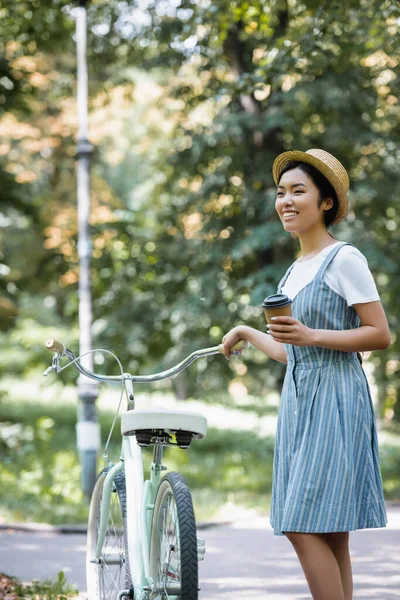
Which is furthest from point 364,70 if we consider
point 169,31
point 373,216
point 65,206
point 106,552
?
point 65,206

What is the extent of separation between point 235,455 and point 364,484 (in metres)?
12.4

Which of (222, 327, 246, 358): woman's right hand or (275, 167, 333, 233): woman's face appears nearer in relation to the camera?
(275, 167, 333, 233): woman's face

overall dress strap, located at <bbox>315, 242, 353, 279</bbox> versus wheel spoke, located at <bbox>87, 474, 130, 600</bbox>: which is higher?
overall dress strap, located at <bbox>315, 242, 353, 279</bbox>

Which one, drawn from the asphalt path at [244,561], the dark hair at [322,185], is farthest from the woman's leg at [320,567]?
the asphalt path at [244,561]

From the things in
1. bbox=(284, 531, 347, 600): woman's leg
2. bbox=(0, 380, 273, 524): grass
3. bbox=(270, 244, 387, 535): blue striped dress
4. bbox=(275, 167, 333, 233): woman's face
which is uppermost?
bbox=(0, 380, 273, 524): grass

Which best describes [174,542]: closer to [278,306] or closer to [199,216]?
[278,306]

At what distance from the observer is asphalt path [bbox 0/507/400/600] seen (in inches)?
217

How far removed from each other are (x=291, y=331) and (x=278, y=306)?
91mm

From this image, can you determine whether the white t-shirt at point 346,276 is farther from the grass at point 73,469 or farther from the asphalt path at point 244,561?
the grass at point 73,469

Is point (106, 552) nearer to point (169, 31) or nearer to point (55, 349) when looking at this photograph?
point (55, 349)

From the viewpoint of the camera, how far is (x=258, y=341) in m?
3.50

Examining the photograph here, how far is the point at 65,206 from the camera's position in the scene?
24359 millimetres

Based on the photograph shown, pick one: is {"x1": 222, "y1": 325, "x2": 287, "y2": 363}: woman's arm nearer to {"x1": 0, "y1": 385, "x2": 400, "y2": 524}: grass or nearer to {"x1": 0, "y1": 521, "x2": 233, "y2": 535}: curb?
{"x1": 0, "y1": 521, "x2": 233, "y2": 535}: curb

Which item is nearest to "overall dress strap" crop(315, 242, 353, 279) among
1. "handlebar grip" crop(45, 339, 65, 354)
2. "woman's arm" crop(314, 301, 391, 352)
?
"woman's arm" crop(314, 301, 391, 352)
